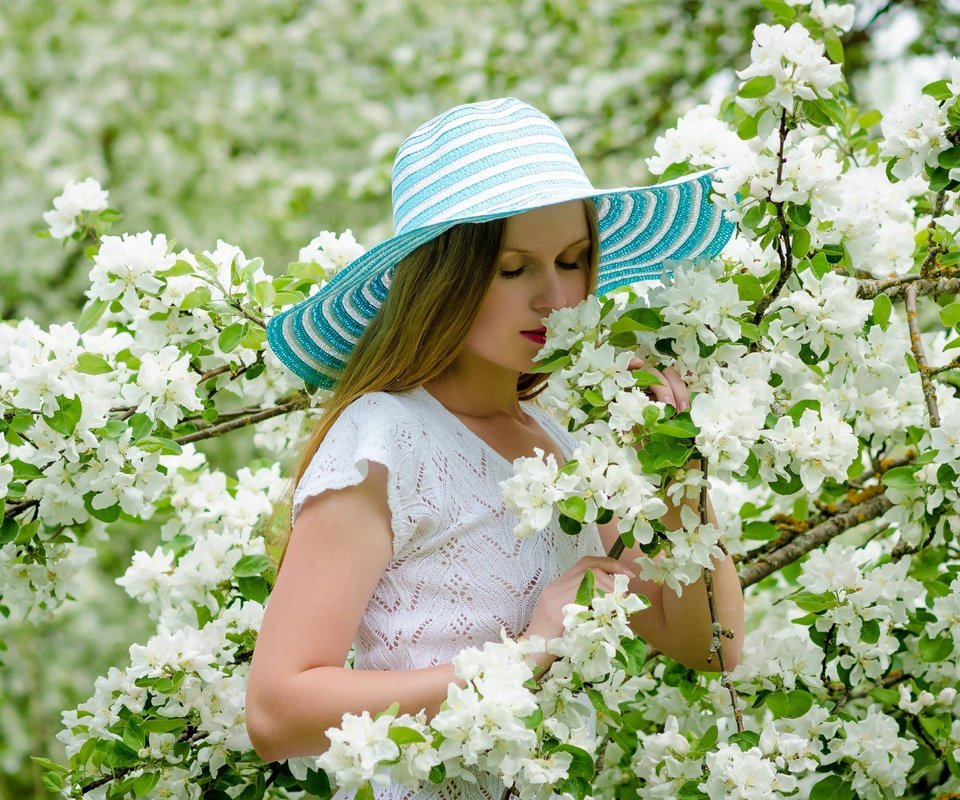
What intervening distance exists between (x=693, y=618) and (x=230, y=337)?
0.96 meters

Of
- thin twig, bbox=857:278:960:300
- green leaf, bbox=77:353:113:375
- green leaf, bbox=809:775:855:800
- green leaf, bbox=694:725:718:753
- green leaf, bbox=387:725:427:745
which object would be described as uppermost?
green leaf, bbox=77:353:113:375

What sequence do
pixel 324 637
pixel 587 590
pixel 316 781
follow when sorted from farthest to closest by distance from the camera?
1. pixel 316 781
2. pixel 324 637
3. pixel 587 590

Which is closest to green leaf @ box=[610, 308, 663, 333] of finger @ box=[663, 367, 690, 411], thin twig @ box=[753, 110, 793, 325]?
finger @ box=[663, 367, 690, 411]

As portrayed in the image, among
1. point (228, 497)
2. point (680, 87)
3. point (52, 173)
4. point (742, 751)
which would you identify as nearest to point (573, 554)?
point (742, 751)

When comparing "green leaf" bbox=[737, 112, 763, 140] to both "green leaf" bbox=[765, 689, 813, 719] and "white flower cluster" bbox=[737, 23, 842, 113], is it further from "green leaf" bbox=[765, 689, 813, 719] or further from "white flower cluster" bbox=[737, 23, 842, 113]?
"green leaf" bbox=[765, 689, 813, 719]

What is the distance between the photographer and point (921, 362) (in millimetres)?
1846

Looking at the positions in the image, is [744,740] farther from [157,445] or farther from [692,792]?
[157,445]

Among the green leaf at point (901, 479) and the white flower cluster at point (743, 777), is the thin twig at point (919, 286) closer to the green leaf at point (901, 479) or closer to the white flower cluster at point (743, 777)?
the green leaf at point (901, 479)

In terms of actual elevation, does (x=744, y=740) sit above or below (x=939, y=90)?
below

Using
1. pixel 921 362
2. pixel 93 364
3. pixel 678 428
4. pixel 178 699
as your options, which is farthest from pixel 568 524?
pixel 93 364

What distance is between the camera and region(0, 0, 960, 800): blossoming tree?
1440 mm

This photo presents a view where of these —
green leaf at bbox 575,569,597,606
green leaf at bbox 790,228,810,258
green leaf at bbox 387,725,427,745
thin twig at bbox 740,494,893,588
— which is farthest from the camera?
thin twig at bbox 740,494,893,588

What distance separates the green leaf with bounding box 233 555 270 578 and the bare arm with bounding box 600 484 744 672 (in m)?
0.72

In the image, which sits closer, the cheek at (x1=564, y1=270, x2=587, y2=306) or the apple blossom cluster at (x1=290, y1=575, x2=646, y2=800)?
the apple blossom cluster at (x1=290, y1=575, x2=646, y2=800)
